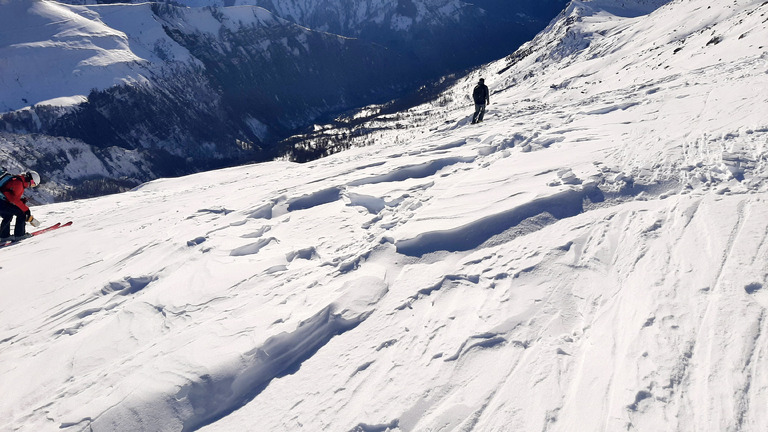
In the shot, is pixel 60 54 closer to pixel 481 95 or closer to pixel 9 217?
pixel 9 217

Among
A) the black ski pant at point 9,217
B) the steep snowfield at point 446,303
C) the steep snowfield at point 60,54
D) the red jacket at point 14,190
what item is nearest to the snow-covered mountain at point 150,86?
the steep snowfield at point 60,54

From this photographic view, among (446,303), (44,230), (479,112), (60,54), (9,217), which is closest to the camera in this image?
(446,303)

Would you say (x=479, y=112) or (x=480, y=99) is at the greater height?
(x=480, y=99)

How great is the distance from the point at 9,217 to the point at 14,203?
0.46 meters

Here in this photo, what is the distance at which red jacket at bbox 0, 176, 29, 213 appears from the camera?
1002cm

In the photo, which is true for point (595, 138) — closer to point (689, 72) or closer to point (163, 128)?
point (689, 72)

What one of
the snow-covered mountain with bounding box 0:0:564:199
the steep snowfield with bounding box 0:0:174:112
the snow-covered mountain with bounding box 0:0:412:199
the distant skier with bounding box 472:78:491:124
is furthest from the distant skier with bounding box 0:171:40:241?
the steep snowfield with bounding box 0:0:174:112

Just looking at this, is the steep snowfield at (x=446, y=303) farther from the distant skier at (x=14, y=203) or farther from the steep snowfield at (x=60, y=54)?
the steep snowfield at (x=60, y=54)

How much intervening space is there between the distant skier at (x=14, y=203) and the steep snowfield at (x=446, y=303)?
2.01 meters

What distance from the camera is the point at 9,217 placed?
10188 millimetres

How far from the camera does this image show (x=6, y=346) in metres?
5.35

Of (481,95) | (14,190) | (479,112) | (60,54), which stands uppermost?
(60,54)

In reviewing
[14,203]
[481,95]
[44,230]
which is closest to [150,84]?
[44,230]

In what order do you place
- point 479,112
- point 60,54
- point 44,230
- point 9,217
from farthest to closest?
point 60,54, point 479,112, point 44,230, point 9,217
